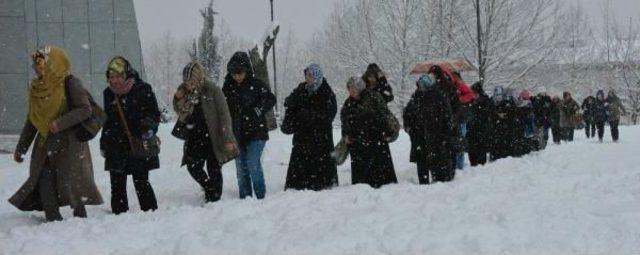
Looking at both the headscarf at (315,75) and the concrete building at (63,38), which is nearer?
the headscarf at (315,75)

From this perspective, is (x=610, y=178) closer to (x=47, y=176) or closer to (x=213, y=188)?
(x=213, y=188)

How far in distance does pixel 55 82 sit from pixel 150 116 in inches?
33.4

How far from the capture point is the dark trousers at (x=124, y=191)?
630 centimetres

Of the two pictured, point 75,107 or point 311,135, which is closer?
point 75,107

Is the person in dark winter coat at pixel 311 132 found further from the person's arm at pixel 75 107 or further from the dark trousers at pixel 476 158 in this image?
the dark trousers at pixel 476 158

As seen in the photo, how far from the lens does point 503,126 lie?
12906 millimetres

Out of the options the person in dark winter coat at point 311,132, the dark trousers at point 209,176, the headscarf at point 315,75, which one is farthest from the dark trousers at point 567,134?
the dark trousers at point 209,176

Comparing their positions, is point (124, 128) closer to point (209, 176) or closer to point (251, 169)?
point (209, 176)

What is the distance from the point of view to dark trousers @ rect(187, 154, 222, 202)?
6.88 meters

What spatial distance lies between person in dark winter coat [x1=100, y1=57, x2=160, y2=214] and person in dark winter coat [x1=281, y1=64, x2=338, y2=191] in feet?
6.11

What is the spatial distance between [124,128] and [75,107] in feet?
1.70

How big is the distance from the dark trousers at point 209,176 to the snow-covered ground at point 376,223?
1.01ft

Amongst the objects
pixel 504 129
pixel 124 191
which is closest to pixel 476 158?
pixel 504 129

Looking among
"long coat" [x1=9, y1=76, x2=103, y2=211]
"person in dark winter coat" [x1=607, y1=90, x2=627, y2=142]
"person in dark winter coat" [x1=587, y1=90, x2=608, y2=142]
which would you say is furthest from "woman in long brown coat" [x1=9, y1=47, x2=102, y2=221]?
"person in dark winter coat" [x1=587, y1=90, x2=608, y2=142]
